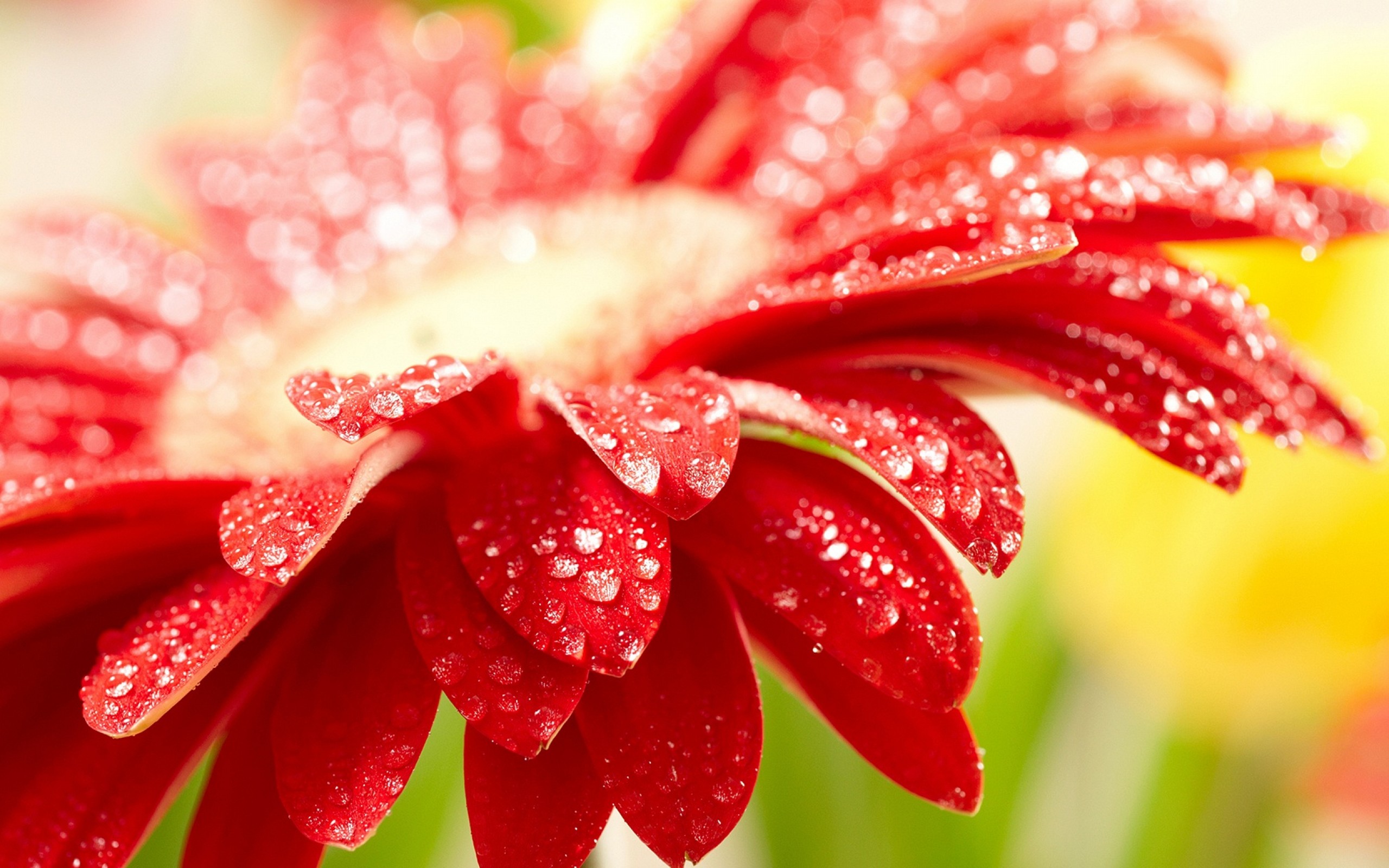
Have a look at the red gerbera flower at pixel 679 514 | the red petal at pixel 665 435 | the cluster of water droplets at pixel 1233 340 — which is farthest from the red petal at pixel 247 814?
the cluster of water droplets at pixel 1233 340

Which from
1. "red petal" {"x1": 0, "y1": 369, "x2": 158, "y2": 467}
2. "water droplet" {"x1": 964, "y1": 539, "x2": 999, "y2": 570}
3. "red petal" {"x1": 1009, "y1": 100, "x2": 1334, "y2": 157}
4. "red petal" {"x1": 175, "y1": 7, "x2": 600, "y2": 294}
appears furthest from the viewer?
"red petal" {"x1": 175, "y1": 7, "x2": 600, "y2": 294}

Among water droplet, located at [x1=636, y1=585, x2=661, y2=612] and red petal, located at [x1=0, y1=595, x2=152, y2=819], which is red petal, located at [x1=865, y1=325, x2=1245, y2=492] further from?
red petal, located at [x1=0, y1=595, x2=152, y2=819]

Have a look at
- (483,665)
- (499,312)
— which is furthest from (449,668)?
(499,312)

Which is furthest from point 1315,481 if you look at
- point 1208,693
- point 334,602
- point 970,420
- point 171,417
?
point 171,417

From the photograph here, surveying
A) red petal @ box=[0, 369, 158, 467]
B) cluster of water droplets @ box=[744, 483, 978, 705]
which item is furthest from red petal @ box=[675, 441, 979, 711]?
red petal @ box=[0, 369, 158, 467]

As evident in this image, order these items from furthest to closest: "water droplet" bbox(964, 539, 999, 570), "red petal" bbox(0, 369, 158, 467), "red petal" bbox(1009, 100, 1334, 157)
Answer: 1. "red petal" bbox(0, 369, 158, 467)
2. "red petal" bbox(1009, 100, 1334, 157)
3. "water droplet" bbox(964, 539, 999, 570)

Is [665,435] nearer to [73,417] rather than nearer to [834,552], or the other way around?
[834,552]
